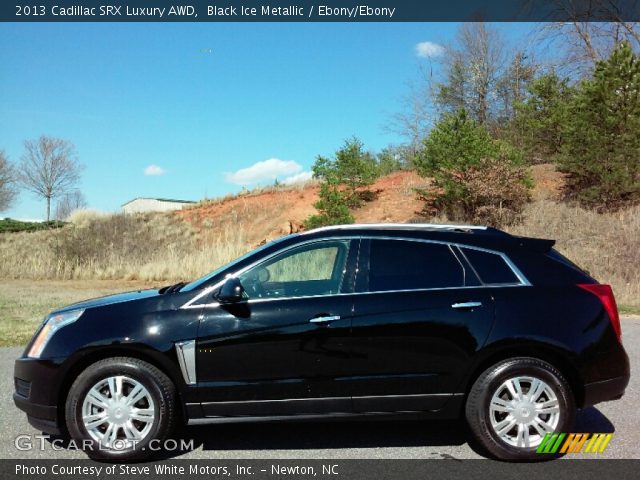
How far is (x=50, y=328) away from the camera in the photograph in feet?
14.4

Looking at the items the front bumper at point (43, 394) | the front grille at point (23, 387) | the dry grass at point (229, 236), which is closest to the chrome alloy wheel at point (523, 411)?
the front bumper at point (43, 394)

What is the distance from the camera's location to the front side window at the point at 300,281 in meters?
4.55

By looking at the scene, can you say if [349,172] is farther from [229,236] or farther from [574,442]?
[574,442]

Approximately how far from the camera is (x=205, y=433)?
488 cm

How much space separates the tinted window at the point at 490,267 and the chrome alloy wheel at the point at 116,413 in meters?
2.59

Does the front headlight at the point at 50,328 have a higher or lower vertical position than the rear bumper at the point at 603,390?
higher

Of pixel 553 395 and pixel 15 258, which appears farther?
pixel 15 258

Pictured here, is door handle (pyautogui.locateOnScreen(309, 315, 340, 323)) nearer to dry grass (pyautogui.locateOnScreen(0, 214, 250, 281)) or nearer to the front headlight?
the front headlight

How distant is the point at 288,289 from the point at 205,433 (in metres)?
1.36

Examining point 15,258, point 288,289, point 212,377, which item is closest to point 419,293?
point 288,289

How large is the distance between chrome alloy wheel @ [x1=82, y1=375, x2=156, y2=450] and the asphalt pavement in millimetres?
327

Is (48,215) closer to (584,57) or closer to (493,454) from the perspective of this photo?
(584,57)

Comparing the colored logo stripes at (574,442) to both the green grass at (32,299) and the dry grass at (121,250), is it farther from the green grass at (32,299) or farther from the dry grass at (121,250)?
the dry grass at (121,250)

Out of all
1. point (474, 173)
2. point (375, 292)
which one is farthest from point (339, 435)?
point (474, 173)
